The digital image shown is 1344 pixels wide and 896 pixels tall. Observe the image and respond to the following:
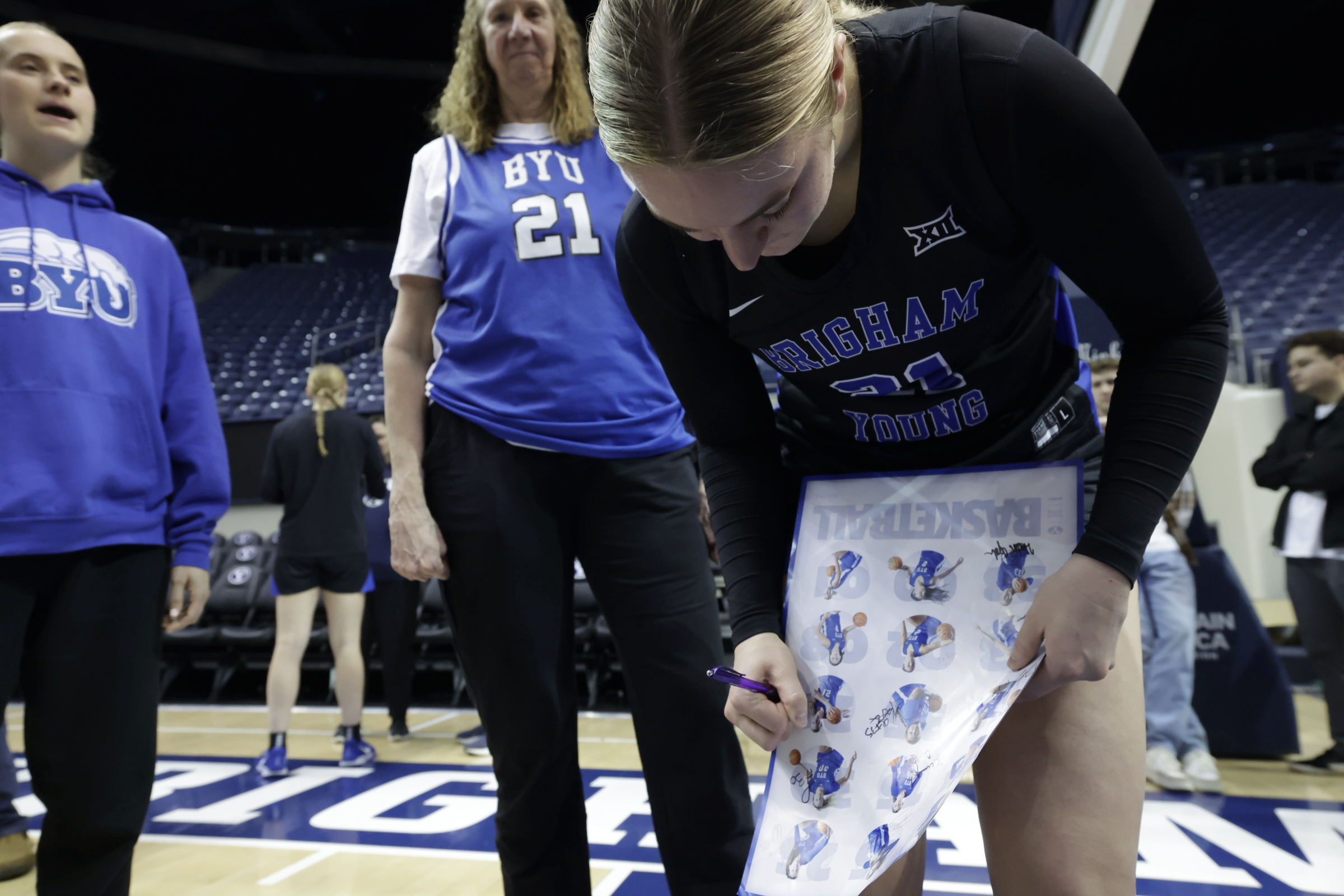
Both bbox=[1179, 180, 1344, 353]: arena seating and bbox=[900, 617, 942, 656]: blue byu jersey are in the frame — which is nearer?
bbox=[900, 617, 942, 656]: blue byu jersey

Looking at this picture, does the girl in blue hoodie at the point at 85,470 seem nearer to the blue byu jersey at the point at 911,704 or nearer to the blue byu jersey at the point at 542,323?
the blue byu jersey at the point at 542,323

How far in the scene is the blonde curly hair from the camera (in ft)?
4.35

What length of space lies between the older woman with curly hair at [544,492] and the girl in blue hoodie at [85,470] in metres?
0.46

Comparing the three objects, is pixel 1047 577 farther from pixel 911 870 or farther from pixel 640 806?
pixel 640 806

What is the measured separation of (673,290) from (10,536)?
1.04m

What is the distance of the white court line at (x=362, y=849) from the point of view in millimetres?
2182

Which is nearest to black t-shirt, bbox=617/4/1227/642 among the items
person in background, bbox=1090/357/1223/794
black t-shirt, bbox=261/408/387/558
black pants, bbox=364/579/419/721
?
person in background, bbox=1090/357/1223/794

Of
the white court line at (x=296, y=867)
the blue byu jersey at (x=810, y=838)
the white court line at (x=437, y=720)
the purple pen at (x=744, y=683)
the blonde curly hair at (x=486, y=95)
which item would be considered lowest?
the white court line at (x=437, y=720)

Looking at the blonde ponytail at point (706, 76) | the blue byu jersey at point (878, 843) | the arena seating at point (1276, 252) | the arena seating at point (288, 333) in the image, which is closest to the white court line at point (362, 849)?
the blue byu jersey at point (878, 843)

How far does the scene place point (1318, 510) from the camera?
10.5 feet

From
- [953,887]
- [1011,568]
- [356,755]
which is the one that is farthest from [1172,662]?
[356,755]

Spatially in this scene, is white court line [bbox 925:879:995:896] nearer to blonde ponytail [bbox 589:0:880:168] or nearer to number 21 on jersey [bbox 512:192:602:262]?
number 21 on jersey [bbox 512:192:602:262]

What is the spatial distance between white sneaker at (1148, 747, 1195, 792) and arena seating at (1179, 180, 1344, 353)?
3.58 m

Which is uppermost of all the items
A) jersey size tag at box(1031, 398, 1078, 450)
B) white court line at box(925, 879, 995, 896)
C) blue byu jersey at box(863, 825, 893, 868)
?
jersey size tag at box(1031, 398, 1078, 450)
